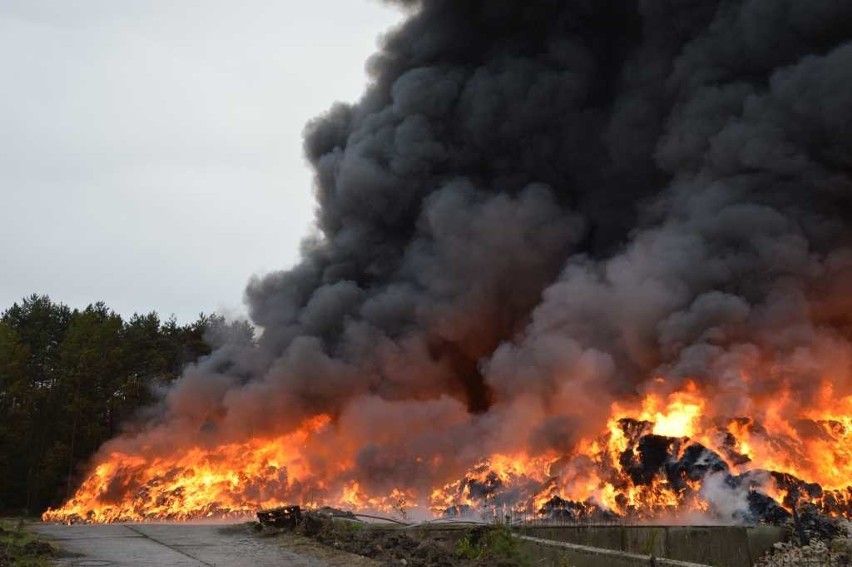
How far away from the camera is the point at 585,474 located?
2622 cm

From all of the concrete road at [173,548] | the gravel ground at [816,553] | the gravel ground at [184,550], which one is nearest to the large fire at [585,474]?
the gravel ground at [816,553]

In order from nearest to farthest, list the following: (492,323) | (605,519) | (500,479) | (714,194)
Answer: (605,519) < (500,479) < (714,194) < (492,323)

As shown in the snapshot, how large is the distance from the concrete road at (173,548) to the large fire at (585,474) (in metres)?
10.8

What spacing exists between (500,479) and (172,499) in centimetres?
1382

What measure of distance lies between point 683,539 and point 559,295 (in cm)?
1903

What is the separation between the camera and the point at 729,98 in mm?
32750

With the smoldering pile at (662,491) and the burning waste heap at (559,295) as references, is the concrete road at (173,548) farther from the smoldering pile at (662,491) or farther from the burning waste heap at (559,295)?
the burning waste heap at (559,295)

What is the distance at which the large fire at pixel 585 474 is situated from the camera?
23.0 metres

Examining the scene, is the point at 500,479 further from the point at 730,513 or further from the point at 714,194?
the point at 714,194

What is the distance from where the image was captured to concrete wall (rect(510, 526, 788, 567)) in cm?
1480

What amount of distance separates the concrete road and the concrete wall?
16.2 feet

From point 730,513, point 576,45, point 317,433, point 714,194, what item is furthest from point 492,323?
point 730,513

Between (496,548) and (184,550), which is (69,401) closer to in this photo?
(184,550)

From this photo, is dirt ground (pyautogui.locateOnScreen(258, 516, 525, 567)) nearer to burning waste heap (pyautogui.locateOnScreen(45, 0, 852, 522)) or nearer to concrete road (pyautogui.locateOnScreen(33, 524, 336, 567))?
concrete road (pyautogui.locateOnScreen(33, 524, 336, 567))
